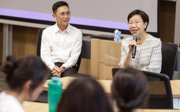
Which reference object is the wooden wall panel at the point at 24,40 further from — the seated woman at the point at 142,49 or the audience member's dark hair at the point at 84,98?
the audience member's dark hair at the point at 84,98

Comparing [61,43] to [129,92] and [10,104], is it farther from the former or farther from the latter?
[129,92]

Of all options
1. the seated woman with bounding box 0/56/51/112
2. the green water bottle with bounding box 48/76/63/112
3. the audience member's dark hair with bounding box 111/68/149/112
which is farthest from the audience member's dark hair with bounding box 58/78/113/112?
the green water bottle with bounding box 48/76/63/112

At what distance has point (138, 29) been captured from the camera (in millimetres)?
3535

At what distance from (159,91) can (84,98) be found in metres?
1.38

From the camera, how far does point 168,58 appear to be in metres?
3.60

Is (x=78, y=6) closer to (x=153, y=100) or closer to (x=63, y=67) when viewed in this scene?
(x=63, y=67)

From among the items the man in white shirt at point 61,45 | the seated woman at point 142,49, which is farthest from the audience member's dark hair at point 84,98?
the man in white shirt at point 61,45

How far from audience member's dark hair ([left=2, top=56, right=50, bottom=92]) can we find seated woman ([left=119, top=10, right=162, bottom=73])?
1.83 metres

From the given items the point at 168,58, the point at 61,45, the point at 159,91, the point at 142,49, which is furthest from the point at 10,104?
the point at 61,45

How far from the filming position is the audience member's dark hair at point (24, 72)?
5.67ft

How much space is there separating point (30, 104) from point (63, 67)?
5.16 feet

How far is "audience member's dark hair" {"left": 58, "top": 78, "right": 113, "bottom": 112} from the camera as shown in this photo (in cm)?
116

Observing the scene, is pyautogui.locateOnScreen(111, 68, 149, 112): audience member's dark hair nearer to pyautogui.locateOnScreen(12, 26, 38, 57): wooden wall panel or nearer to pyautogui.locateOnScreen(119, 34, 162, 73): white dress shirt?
pyautogui.locateOnScreen(119, 34, 162, 73): white dress shirt

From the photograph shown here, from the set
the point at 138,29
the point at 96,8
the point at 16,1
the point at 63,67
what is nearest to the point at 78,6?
the point at 96,8
